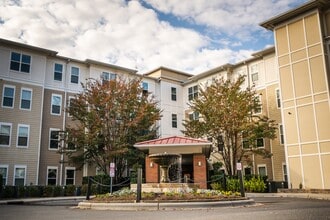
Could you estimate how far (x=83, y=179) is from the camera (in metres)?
29.3

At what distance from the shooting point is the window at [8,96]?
90.1 feet

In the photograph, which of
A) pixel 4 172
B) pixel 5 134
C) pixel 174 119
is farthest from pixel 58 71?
pixel 174 119

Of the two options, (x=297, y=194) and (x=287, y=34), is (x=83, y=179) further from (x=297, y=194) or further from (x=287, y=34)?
(x=287, y=34)

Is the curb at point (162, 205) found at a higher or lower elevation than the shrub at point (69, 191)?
lower

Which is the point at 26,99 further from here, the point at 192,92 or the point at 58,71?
the point at 192,92

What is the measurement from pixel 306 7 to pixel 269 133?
31.8 feet

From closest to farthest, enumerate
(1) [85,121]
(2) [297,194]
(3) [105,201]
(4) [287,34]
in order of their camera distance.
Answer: (3) [105,201], (2) [297,194], (4) [287,34], (1) [85,121]

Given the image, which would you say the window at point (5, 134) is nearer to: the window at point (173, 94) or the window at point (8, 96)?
the window at point (8, 96)

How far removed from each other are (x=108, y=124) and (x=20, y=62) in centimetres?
922

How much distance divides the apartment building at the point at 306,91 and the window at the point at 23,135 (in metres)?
20.6

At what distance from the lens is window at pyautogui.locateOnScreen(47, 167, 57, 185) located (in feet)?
93.9

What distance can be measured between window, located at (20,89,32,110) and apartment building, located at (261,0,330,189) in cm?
2059

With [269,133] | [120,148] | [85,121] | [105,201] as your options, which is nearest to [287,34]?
[269,133]

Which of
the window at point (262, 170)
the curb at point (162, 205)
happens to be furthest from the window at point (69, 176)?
the curb at point (162, 205)
